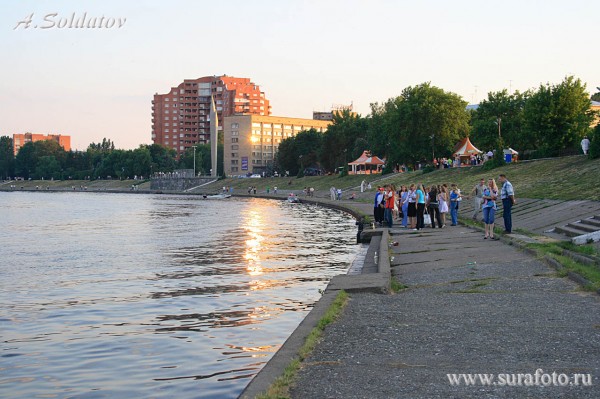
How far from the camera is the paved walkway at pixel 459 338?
7.20 metres

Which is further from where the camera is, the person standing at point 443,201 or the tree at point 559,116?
the tree at point 559,116

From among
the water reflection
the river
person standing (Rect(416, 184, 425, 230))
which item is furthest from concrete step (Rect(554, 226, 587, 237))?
the water reflection

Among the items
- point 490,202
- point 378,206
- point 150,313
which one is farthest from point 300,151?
point 150,313

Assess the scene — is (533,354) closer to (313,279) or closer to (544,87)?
(313,279)

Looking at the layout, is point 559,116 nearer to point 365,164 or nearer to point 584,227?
point 584,227

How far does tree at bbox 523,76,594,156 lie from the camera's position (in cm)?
6869

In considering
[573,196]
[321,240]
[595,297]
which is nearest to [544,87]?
[573,196]

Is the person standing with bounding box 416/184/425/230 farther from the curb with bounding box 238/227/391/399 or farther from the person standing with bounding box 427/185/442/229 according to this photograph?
the curb with bounding box 238/227/391/399

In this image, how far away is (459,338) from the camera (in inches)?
369

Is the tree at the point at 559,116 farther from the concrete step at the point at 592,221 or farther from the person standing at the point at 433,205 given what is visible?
the concrete step at the point at 592,221

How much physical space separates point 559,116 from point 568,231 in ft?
163

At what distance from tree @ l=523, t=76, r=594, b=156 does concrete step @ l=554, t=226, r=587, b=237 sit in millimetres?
44706

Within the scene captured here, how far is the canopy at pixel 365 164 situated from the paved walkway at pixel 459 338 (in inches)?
3980

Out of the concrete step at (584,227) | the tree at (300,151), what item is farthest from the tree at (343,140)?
the concrete step at (584,227)
